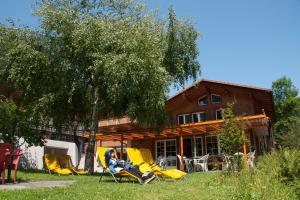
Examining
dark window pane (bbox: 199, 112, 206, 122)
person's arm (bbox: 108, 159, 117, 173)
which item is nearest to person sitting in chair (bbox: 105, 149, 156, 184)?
person's arm (bbox: 108, 159, 117, 173)

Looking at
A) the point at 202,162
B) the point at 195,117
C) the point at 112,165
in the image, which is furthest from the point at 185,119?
the point at 112,165

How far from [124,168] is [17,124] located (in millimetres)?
8407

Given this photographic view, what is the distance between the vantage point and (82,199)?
6328 millimetres

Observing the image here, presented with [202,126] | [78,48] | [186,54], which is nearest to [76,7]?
[78,48]

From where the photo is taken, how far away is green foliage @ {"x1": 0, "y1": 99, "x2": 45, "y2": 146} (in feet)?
54.6

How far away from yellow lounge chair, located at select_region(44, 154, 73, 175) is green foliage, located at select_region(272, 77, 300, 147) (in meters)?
39.0

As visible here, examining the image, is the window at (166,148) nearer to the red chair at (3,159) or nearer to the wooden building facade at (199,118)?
the wooden building facade at (199,118)

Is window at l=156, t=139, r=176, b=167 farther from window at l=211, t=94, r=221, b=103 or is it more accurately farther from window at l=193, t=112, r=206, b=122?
window at l=211, t=94, r=221, b=103

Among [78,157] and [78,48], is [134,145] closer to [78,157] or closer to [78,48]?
[78,157]

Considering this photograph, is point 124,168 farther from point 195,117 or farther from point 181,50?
point 195,117

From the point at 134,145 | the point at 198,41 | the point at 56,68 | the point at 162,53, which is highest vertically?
the point at 198,41

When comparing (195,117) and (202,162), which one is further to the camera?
(195,117)

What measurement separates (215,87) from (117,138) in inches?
323

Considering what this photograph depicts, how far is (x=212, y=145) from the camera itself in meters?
24.7
